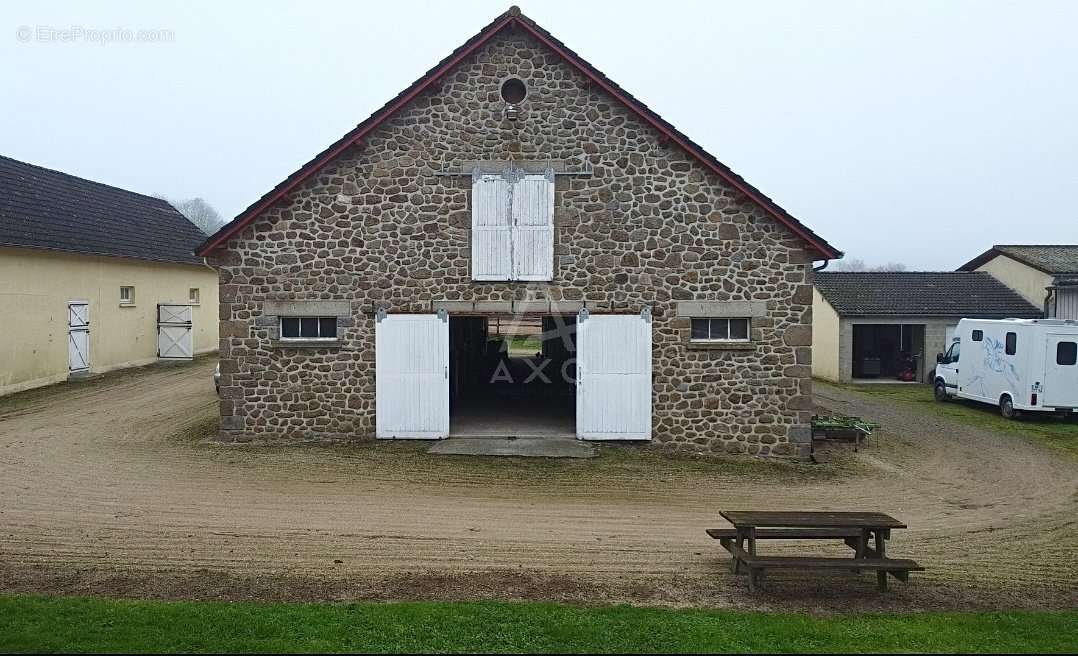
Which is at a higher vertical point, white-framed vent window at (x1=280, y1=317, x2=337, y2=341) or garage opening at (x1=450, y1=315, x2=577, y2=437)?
white-framed vent window at (x1=280, y1=317, x2=337, y2=341)

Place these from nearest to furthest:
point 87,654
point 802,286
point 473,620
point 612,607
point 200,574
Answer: point 87,654 → point 473,620 → point 612,607 → point 200,574 → point 802,286

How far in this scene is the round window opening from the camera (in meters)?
13.8

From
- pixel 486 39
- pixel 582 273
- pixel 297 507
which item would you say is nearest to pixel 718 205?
pixel 582 273

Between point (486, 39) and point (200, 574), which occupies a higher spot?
point (486, 39)

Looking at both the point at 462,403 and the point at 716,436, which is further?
the point at 462,403

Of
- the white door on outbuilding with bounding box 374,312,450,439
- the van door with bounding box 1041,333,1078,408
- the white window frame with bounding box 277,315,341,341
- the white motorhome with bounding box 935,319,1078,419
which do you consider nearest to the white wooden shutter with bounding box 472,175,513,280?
the white door on outbuilding with bounding box 374,312,450,439

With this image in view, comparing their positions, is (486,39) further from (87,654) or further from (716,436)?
(87,654)

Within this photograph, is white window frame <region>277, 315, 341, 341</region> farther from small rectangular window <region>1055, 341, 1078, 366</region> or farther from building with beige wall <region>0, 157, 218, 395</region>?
small rectangular window <region>1055, 341, 1078, 366</region>

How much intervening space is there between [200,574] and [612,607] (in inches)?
158

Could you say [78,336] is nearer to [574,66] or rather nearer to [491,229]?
[491,229]

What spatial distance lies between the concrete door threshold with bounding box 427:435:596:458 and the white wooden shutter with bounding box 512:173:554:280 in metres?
2.98

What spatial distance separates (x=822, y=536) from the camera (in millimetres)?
7809

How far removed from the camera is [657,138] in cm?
1369

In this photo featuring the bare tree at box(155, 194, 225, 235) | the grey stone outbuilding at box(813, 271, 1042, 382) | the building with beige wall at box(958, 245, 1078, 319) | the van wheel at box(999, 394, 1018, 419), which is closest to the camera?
the van wheel at box(999, 394, 1018, 419)
